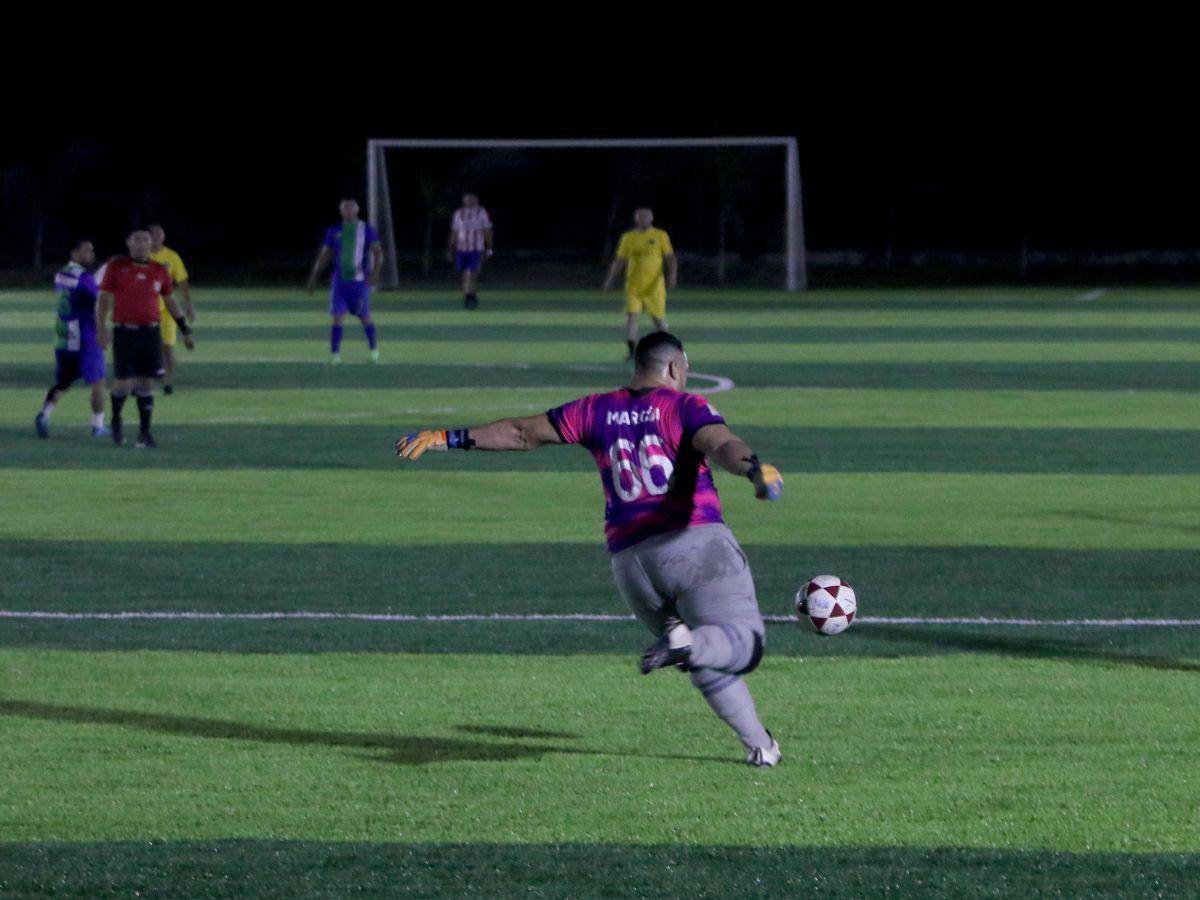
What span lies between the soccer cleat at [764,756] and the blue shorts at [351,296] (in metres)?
21.6

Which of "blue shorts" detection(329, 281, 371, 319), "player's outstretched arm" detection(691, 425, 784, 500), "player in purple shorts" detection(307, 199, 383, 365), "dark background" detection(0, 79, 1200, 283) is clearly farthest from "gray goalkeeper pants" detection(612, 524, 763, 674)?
"dark background" detection(0, 79, 1200, 283)

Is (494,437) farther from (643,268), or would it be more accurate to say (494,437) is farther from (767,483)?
(643,268)

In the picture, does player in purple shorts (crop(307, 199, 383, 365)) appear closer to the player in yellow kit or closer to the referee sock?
the player in yellow kit

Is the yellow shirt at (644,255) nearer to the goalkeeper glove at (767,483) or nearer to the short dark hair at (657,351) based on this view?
the short dark hair at (657,351)

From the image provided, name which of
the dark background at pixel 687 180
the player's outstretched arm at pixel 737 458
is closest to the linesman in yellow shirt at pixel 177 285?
the player's outstretched arm at pixel 737 458

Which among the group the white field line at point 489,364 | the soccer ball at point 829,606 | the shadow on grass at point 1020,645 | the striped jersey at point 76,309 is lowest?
the white field line at point 489,364

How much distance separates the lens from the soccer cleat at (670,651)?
6879 mm

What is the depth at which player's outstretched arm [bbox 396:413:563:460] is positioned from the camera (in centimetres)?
748

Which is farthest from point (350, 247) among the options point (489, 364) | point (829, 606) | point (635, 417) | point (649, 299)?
point (635, 417)

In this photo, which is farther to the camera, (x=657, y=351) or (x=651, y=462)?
(x=657, y=351)

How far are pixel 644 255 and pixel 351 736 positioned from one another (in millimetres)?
22307

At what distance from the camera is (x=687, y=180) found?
187 feet

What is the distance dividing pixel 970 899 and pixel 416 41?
62674mm

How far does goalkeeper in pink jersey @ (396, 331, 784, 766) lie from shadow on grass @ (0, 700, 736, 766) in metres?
0.53
